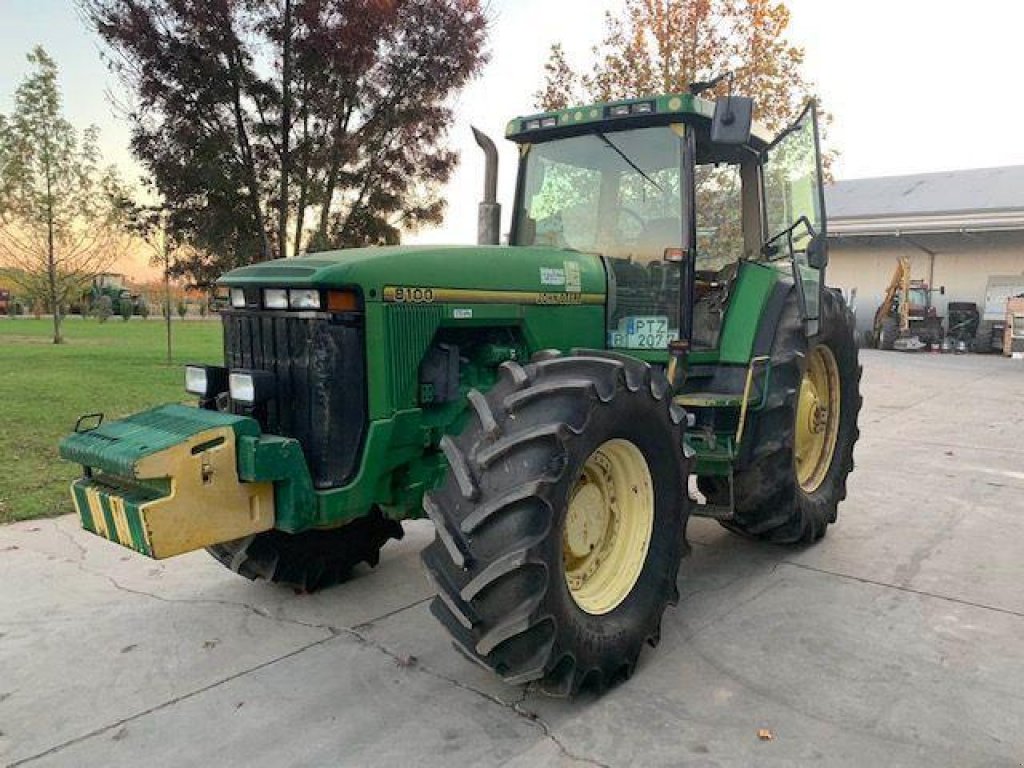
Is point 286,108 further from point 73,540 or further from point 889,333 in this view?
point 889,333

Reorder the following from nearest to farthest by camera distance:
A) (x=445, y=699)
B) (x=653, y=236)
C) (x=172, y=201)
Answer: (x=445, y=699) < (x=653, y=236) < (x=172, y=201)

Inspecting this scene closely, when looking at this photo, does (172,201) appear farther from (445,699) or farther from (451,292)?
(445,699)

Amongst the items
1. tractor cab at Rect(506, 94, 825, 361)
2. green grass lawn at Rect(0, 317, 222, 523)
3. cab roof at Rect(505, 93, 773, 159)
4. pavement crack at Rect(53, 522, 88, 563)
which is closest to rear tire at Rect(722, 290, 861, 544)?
tractor cab at Rect(506, 94, 825, 361)

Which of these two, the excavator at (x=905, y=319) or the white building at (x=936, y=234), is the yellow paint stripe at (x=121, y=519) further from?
the excavator at (x=905, y=319)

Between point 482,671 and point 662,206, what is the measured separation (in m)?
2.59

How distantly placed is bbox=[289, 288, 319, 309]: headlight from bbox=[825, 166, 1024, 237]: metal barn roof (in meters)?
24.0

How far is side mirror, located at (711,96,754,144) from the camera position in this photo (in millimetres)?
3572

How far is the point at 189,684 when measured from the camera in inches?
127

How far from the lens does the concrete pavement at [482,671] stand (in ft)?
9.18

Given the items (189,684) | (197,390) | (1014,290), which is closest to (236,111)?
(197,390)

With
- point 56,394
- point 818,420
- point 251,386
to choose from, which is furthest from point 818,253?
point 56,394

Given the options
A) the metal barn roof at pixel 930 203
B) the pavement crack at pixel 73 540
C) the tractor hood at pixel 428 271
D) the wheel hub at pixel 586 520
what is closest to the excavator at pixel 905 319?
the metal barn roof at pixel 930 203

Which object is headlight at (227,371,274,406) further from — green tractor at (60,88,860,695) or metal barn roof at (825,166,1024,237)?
metal barn roof at (825,166,1024,237)

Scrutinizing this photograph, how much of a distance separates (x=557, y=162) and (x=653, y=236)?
75 centimetres
